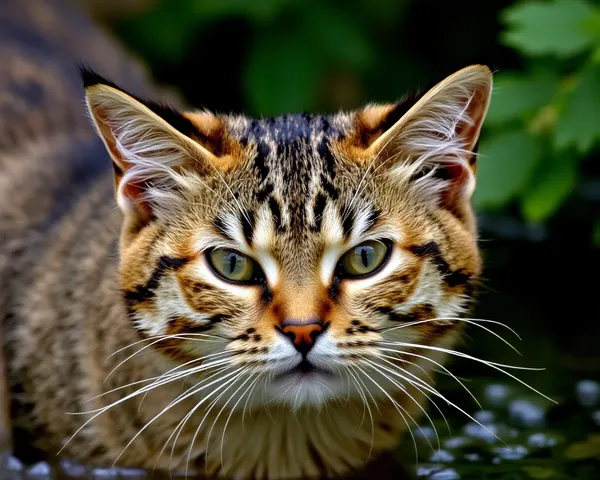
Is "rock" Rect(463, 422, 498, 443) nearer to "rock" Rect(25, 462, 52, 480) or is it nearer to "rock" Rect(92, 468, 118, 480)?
"rock" Rect(92, 468, 118, 480)

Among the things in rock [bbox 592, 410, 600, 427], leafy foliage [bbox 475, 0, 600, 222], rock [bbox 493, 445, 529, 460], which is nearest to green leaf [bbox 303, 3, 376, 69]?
leafy foliage [bbox 475, 0, 600, 222]

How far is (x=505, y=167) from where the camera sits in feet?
14.0

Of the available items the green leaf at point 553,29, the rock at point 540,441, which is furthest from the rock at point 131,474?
the green leaf at point 553,29

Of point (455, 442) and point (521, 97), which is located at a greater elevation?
point (521, 97)

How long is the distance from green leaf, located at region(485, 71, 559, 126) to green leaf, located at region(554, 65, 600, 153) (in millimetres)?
264

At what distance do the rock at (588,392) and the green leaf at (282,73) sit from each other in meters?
2.26

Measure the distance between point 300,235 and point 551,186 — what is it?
188 cm

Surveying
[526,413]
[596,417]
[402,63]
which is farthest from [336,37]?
[596,417]

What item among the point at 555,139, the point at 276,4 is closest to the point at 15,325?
the point at 555,139

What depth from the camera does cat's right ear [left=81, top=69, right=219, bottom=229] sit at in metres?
2.72

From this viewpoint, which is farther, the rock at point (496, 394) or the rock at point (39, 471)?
the rock at point (496, 394)

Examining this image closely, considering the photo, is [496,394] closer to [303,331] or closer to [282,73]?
[303,331]

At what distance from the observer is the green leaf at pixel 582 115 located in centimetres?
390

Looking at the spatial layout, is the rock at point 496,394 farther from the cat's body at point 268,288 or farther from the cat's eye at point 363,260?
the cat's eye at point 363,260
